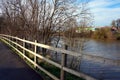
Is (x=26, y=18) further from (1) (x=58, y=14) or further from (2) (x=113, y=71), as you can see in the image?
(2) (x=113, y=71)

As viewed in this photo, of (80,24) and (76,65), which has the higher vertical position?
(80,24)

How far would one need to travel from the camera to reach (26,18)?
802 inches

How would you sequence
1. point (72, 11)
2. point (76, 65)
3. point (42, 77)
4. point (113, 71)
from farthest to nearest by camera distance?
1. point (72, 11)
2. point (113, 71)
3. point (76, 65)
4. point (42, 77)

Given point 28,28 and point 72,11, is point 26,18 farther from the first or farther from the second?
point 72,11

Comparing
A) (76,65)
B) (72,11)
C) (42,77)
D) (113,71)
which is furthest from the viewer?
(72,11)

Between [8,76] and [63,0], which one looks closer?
[8,76]

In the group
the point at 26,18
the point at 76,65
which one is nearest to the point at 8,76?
the point at 76,65

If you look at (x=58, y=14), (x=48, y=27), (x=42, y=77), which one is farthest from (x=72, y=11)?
(x=42, y=77)

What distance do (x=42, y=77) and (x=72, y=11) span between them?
11113mm

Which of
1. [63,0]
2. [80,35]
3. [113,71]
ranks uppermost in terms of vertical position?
[63,0]

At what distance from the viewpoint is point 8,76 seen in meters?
7.84

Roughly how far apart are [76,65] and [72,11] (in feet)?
15.4

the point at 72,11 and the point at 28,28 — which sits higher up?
the point at 72,11

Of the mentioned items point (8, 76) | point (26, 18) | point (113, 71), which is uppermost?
point (26, 18)
